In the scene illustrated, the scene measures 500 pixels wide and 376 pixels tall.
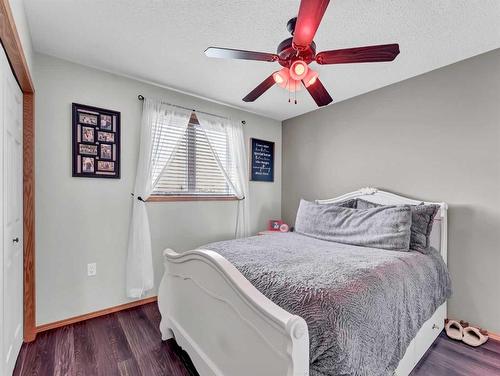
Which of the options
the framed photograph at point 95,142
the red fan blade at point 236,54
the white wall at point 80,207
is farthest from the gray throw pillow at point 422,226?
the framed photograph at point 95,142

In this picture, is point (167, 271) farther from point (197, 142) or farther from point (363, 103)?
point (363, 103)

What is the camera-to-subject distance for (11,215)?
1.58 m

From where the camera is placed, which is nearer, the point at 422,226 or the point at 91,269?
the point at 422,226

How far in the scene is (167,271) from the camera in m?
2.01

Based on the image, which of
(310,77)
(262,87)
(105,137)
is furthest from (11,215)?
(310,77)

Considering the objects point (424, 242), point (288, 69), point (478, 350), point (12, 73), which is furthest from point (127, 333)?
point (478, 350)

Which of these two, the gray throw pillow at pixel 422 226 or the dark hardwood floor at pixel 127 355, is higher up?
the gray throw pillow at pixel 422 226

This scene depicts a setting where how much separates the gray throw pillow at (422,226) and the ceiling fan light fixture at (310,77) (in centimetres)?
138

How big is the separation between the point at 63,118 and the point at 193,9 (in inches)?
59.8

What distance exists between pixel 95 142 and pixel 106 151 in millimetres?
119

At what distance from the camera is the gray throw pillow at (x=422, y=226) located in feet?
6.79

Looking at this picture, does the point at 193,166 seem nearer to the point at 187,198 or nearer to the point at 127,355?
the point at 187,198

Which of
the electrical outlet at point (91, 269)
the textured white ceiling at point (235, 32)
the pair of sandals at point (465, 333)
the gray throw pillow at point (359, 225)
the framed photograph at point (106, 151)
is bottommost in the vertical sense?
the pair of sandals at point (465, 333)

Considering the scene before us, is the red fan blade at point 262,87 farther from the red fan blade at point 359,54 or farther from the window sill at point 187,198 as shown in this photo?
the window sill at point 187,198
